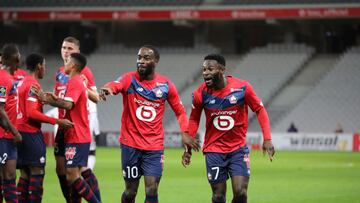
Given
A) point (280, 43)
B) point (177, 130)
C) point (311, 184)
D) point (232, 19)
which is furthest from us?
point (280, 43)

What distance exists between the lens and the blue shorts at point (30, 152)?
1321 centimetres

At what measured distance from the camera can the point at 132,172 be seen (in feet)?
42.6

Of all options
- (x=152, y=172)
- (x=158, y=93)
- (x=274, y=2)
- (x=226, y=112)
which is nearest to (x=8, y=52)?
(x=158, y=93)

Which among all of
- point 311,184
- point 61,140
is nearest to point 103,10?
point 311,184

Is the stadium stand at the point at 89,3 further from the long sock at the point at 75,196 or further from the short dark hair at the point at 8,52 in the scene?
the short dark hair at the point at 8,52

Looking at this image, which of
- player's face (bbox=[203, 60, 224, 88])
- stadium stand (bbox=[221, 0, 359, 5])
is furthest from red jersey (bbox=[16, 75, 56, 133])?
stadium stand (bbox=[221, 0, 359, 5])

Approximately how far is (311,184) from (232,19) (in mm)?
29234

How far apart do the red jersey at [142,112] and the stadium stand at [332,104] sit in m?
33.1

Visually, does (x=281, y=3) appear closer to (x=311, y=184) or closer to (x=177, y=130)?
(x=177, y=130)

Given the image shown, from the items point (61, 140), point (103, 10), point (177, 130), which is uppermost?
point (103, 10)

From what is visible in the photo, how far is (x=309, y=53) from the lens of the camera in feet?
169

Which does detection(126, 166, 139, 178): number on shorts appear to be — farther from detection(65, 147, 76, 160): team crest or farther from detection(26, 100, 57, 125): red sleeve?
detection(26, 100, 57, 125): red sleeve

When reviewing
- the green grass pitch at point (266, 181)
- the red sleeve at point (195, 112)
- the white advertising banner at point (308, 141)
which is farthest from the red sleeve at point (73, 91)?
the white advertising banner at point (308, 141)

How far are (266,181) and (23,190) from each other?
10.7m
